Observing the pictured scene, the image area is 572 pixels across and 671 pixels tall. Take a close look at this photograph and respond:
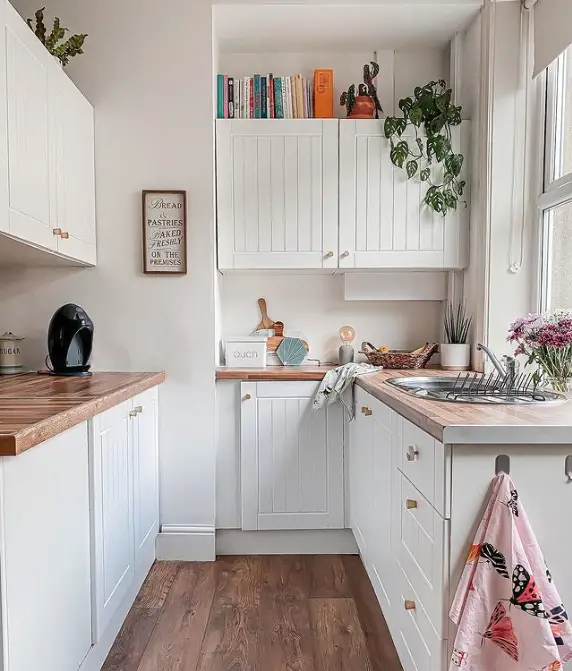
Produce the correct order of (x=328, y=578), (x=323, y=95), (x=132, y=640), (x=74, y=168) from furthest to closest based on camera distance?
1. (x=323, y=95)
2. (x=328, y=578)
3. (x=74, y=168)
4. (x=132, y=640)

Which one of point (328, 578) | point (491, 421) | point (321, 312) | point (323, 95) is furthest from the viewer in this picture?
point (321, 312)

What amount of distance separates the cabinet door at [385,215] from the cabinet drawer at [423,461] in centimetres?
124

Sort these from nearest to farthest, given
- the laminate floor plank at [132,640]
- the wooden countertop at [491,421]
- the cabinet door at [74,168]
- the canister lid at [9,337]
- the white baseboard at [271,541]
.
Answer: the wooden countertop at [491,421] < the laminate floor plank at [132,640] < the cabinet door at [74,168] < the canister lid at [9,337] < the white baseboard at [271,541]

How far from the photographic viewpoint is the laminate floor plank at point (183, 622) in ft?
5.95

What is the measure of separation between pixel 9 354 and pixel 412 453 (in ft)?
6.02

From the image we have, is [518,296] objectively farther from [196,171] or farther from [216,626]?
[216,626]

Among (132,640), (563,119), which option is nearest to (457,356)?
(563,119)

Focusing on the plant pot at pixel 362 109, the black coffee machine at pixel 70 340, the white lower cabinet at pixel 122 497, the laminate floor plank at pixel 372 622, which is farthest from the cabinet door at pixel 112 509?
the plant pot at pixel 362 109

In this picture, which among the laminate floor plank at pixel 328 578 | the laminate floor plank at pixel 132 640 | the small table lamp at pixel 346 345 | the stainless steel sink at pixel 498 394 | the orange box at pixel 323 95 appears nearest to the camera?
the stainless steel sink at pixel 498 394

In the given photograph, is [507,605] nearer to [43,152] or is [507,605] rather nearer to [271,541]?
[271,541]

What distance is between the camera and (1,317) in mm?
2516

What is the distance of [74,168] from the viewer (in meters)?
2.26

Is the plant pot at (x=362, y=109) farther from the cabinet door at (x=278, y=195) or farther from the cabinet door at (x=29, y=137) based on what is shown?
the cabinet door at (x=29, y=137)

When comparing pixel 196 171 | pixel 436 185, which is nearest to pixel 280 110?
pixel 196 171
